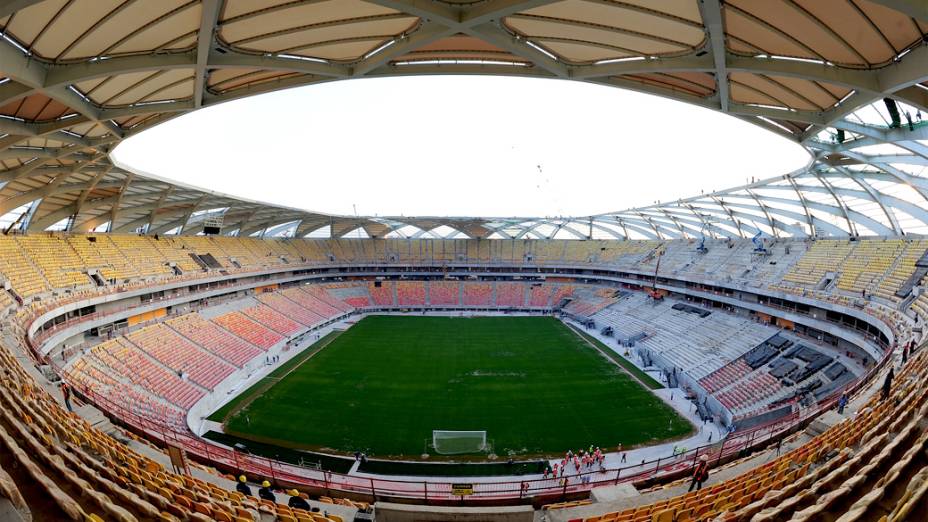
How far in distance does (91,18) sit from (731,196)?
38987mm

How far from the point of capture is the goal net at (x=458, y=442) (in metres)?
18.3

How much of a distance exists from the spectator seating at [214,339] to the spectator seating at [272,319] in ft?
15.8

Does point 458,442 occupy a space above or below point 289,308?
below

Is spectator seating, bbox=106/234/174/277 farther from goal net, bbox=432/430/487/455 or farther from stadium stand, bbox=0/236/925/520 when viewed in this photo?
goal net, bbox=432/430/487/455

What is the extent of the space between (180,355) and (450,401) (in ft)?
56.2

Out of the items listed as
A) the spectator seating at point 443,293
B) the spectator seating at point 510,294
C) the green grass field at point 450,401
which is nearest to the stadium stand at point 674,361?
the green grass field at point 450,401

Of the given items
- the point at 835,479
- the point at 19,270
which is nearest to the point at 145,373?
the point at 19,270

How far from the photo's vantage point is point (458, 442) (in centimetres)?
1902

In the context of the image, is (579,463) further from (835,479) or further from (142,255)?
(142,255)

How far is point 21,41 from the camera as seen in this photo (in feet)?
28.0

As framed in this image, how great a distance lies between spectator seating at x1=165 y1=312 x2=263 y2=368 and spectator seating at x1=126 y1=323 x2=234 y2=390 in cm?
82

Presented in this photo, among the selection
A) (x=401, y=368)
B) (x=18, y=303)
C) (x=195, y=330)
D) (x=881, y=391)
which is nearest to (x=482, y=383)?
(x=401, y=368)

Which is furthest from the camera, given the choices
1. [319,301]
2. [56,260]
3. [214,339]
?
[319,301]

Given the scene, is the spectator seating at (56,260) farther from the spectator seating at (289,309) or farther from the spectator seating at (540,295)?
the spectator seating at (540,295)
